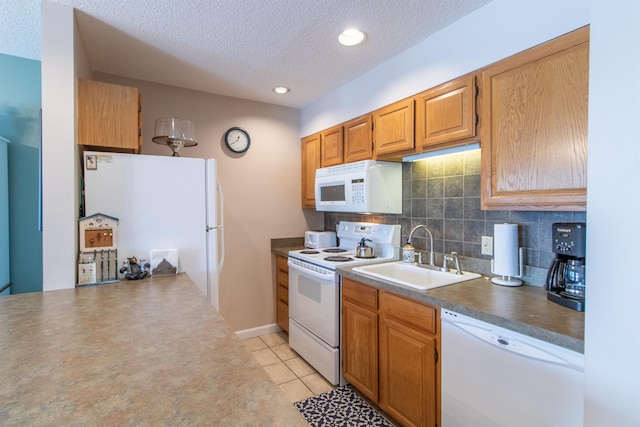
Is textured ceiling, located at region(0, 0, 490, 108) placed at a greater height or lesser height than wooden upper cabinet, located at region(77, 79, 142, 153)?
greater

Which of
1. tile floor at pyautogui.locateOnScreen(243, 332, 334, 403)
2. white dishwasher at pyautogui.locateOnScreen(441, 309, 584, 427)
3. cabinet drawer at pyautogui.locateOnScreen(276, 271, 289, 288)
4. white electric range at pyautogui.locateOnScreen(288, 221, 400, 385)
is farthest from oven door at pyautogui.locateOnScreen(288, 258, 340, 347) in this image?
white dishwasher at pyautogui.locateOnScreen(441, 309, 584, 427)

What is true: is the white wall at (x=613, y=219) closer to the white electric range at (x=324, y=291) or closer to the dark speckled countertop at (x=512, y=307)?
the dark speckled countertop at (x=512, y=307)

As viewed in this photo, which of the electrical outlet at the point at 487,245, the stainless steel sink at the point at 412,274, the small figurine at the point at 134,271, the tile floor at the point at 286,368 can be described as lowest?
the tile floor at the point at 286,368

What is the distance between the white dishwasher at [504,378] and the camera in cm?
113

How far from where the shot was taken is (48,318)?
130 cm

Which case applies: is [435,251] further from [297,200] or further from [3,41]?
[3,41]

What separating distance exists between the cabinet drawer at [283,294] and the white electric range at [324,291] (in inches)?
7.4

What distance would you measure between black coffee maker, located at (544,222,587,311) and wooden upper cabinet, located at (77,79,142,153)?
246 cm

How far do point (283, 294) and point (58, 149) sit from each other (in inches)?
Result: 87.2

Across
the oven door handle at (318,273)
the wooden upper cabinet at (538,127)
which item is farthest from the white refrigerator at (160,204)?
the wooden upper cabinet at (538,127)

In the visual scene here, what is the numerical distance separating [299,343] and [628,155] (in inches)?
103

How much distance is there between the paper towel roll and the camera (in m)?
1.75

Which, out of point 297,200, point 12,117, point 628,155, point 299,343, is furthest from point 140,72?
point 628,155

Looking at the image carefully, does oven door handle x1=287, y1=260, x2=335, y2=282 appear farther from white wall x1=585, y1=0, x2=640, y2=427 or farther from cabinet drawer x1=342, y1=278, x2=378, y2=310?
white wall x1=585, y1=0, x2=640, y2=427
